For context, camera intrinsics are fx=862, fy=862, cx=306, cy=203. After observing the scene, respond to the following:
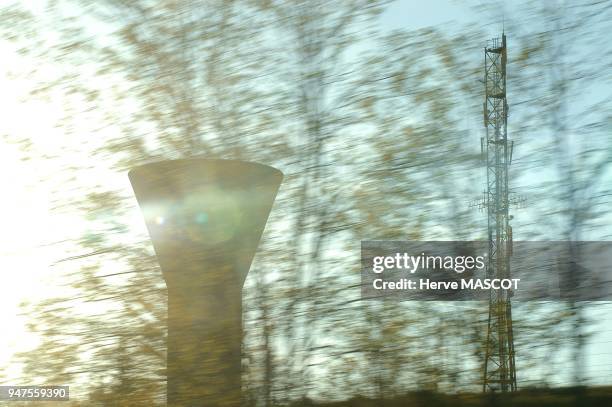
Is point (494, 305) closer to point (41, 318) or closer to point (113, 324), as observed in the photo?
point (113, 324)

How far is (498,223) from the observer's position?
374 centimetres

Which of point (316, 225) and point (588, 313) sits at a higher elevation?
point (316, 225)

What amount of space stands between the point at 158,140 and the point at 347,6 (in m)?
1.08

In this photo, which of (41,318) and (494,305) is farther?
(41,318)

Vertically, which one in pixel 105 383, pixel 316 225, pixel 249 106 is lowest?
pixel 105 383

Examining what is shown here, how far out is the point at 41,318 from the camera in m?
3.93

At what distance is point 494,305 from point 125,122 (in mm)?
1856

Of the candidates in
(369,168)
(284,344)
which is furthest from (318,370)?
(369,168)

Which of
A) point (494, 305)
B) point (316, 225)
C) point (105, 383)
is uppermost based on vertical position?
point (316, 225)

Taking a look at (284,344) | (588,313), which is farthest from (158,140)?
(588,313)

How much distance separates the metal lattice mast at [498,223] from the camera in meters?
3.61

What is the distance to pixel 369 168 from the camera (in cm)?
382

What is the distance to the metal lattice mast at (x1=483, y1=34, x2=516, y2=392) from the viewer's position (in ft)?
11.9

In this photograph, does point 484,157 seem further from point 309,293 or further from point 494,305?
point 309,293
